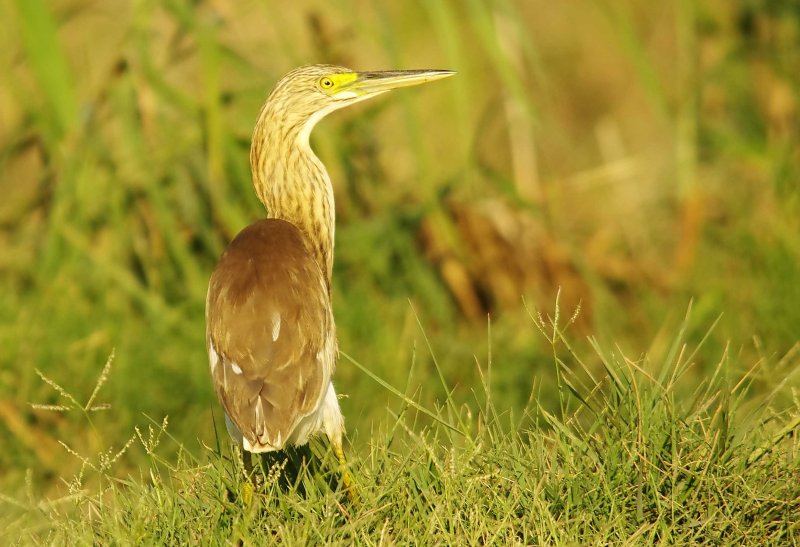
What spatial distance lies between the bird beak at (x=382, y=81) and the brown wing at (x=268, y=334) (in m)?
0.81

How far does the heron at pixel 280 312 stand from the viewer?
3861 millimetres

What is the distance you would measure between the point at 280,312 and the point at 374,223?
9.04 ft

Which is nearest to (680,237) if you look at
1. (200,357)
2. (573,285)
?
(573,285)

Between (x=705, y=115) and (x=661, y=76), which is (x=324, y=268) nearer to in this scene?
(x=705, y=115)

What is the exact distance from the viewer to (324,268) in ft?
15.2

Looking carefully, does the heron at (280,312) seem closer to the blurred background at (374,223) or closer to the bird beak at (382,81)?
the bird beak at (382,81)

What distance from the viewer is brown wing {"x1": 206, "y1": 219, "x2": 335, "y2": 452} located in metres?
3.83

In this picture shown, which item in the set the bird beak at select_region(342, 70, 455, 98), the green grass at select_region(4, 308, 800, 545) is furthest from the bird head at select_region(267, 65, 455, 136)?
the green grass at select_region(4, 308, 800, 545)

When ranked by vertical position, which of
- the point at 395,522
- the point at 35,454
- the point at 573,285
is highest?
the point at 395,522

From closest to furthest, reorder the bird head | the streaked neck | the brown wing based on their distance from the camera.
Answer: the brown wing < the streaked neck < the bird head

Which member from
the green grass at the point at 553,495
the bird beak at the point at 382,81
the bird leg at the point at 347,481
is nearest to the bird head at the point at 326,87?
the bird beak at the point at 382,81

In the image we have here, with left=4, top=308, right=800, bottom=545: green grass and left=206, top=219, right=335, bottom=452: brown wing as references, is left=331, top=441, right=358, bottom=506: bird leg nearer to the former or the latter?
left=4, top=308, right=800, bottom=545: green grass

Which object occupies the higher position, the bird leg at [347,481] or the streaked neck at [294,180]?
the streaked neck at [294,180]

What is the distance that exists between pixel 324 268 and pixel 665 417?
1459 millimetres
